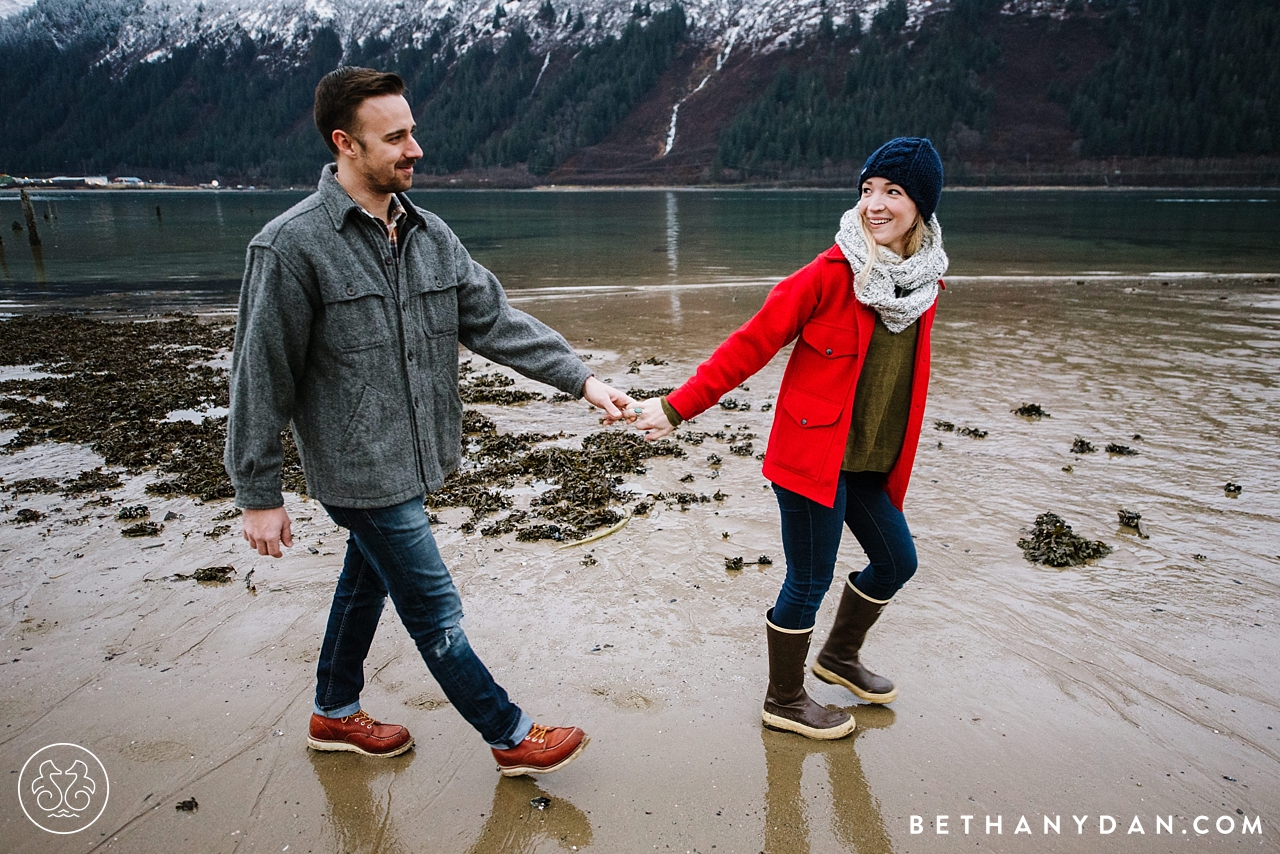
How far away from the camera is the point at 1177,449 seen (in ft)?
22.7

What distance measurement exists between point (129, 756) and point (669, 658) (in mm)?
2446

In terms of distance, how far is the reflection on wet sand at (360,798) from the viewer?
9.60 feet

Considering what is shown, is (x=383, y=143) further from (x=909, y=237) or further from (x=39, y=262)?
(x=39, y=262)

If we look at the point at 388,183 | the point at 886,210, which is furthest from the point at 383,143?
the point at 886,210

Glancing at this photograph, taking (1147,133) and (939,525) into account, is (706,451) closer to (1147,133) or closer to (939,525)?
(939,525)

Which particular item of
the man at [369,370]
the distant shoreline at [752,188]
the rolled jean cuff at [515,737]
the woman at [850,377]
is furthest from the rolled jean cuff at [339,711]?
the distant shoreline at [752,188]

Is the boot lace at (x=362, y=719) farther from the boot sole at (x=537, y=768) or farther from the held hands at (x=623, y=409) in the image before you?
the held hands at (x=623, y=409)

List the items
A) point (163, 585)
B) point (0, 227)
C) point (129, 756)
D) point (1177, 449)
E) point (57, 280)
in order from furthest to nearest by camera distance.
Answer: point (0, 227)
point (57, 280)
point (1177, 449)
point (163, 585)
point (129, 756)

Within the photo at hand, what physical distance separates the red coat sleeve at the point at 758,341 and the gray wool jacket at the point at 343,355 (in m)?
0.99

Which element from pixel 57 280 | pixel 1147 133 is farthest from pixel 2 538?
pixel 1147 133

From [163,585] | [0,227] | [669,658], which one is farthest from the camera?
[0,227]

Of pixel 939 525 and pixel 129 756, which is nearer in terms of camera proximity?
pixel 129 756

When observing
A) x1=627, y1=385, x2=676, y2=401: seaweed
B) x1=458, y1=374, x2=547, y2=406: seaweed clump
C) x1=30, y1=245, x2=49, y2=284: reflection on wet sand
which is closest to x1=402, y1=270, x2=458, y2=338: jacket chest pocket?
x1=458, y1=374, x2=547, y2=406: seaweed clump

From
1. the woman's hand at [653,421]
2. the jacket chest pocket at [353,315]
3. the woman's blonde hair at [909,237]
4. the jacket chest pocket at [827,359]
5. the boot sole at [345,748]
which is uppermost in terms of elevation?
the woman's blonde hair at [909,237]
